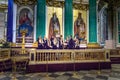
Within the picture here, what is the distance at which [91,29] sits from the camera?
1128 centimetres

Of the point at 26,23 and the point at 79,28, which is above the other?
the point at 26,23

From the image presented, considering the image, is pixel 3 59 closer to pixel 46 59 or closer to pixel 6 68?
pixel 6 68

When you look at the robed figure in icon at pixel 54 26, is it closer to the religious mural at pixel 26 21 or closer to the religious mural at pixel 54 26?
the religious mural at pixel 54 26

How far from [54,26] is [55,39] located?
177cm

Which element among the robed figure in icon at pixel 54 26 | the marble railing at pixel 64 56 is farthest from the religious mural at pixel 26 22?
the marble railing at pixel 64 56

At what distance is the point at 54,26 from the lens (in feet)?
35.6

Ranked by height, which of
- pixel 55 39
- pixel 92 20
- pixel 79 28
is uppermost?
pixel 92 20

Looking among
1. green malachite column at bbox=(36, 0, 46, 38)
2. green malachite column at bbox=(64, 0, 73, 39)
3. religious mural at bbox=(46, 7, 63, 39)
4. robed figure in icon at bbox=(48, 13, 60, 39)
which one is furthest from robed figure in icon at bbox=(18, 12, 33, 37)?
green malachite column at bbox=(64, 0, 73, 39)

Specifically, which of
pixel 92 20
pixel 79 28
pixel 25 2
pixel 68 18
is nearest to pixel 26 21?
pixel 25 2

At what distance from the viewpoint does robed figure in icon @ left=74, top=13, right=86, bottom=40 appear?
11.2 m

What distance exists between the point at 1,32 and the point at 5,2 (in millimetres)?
2656

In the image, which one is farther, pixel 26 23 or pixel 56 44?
pixel 26 23

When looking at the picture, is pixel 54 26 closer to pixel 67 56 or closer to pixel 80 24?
pixel 80 24

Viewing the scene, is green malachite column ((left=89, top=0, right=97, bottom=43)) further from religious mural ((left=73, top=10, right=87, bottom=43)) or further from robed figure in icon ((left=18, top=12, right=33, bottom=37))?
robed figure in icon ((left=18, top=12, right=33, bottom=37))
